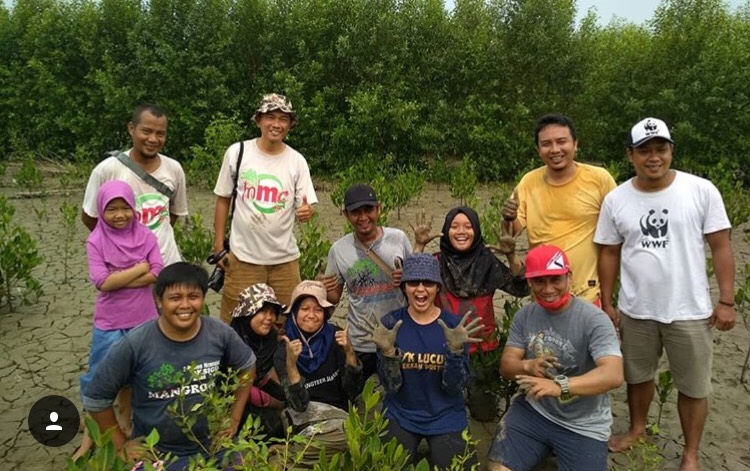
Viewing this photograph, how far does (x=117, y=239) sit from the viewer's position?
2.99 metres

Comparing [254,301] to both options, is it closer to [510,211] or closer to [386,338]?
[386,338]

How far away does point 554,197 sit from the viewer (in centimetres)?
314

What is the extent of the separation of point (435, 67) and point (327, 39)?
2.37m

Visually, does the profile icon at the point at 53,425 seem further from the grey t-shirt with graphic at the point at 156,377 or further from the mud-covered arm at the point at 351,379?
the mud-covered arm at the point at 351,379

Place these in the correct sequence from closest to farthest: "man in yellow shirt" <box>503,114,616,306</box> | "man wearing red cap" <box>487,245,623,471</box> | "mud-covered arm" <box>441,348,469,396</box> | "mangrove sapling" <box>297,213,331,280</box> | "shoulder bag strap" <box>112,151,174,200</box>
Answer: "man wearing red cap" <box>487,245,623,471</box>
"mud-covered arm" <box>441,348,469,396</box>
"man in yellow shirt" <box>503,114,616,306</box>
"shoulder bag strap" <box>112,151,174,200</box>
"mangrove sapling" <box>297,213,331,280</box>

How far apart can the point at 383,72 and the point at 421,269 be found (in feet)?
32.0

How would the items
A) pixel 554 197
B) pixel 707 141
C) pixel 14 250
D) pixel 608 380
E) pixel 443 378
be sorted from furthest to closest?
pixel 707 141 < pixel 14 250 < pixel 554 197 < pixel 443 378 < pixel 608 380

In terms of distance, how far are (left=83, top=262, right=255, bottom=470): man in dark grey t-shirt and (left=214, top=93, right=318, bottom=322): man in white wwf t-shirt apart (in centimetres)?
94

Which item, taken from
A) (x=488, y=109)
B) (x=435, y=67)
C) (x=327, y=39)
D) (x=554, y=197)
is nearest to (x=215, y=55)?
(x=327, y=39)

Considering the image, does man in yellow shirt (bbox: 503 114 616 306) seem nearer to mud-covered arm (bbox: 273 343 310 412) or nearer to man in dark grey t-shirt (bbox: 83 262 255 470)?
mud-covered arm (bbox: 273 343 310 412)

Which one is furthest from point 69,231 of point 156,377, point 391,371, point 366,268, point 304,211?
point 391,371

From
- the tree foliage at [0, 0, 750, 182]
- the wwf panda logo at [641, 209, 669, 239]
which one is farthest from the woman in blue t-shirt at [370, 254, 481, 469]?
the tree foliage at [0, 0, 750, 182]

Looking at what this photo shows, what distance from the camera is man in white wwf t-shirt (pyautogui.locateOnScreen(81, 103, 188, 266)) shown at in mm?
3166

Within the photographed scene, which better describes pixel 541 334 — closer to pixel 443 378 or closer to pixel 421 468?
pixel 443 378
